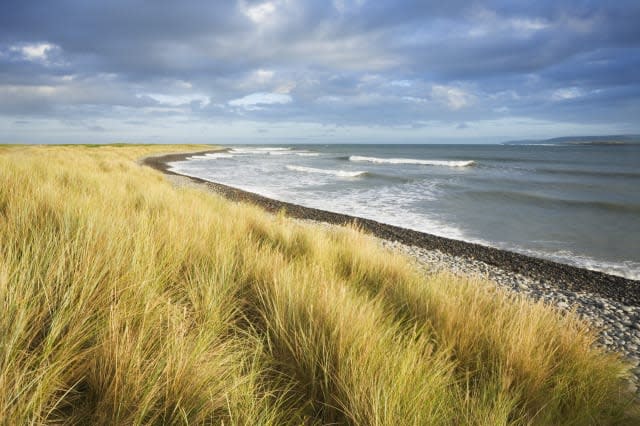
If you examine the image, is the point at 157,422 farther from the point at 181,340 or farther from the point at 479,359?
the point at 479,359

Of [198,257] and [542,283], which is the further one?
[542,283]

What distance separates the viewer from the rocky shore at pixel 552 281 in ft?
14.3

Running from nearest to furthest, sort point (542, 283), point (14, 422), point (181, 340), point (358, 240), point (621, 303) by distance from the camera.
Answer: point (14, 422), point (181, 340), point (358, 240), point (621, 303), point (542, 283)

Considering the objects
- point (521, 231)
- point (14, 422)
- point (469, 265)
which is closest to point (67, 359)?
point (14, 422)

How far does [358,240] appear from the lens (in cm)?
491

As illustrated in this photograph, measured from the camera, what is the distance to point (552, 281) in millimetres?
6445

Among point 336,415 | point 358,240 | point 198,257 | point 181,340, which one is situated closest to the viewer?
point 181,340

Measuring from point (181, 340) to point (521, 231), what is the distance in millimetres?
11470

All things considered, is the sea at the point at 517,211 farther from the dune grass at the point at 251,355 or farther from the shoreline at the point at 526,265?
the dune grass at the point at 251,355

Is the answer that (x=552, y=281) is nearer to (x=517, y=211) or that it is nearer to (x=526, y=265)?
(x=526, y=265)

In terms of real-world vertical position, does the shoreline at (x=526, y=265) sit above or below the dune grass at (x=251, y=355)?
below

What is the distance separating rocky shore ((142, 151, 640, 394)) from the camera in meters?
4.36

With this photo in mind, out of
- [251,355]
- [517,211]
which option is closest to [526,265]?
[517,211]

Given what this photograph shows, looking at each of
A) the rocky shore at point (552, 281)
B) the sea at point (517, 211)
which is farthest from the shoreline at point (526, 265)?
the sea at point (517, 211)
